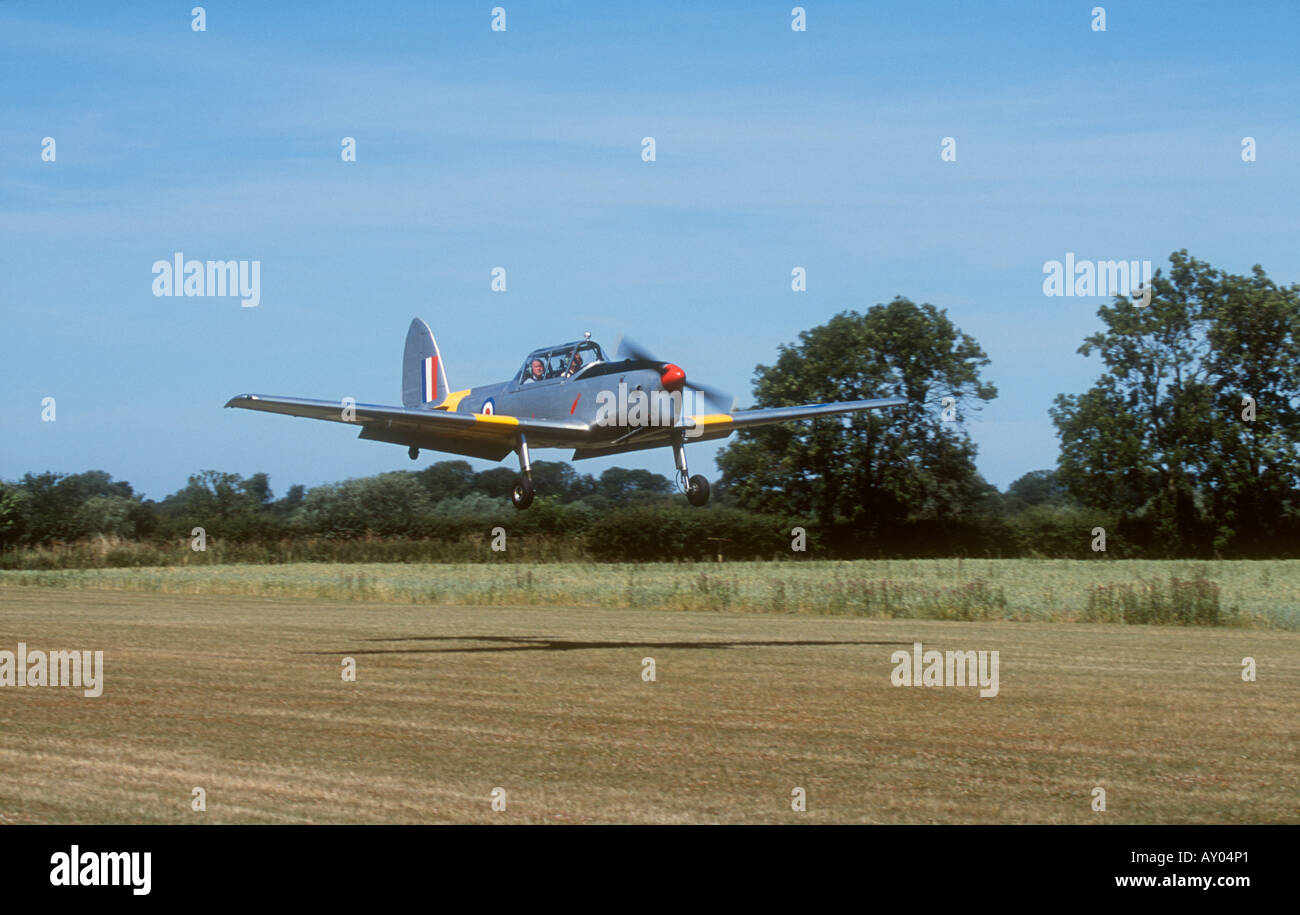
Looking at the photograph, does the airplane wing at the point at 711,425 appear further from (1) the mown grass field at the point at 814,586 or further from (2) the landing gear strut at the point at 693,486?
(1) the mown grass field at the point at 814,586

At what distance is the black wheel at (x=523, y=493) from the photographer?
27.0 metres

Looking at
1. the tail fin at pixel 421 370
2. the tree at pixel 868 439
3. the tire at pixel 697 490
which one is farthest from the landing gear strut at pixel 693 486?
the tree at pixel 868 439

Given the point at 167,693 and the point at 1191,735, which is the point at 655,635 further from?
the point at 1191,735

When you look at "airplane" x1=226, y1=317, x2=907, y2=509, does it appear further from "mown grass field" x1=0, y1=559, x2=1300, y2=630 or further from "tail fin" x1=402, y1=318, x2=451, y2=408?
"mown grass field" x1=0, y1=559, x2=1300, y2=630

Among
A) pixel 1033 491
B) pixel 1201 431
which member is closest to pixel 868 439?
pixel 1201 431

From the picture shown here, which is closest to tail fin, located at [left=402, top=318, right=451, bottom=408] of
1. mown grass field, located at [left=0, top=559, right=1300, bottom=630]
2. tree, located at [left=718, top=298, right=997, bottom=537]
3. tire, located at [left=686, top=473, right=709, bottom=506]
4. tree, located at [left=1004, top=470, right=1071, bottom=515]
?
tire, located at [left=686, top=473, right=709, bottom=506]

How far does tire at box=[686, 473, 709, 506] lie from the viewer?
1052 inches

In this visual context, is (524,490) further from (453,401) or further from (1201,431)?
(1201,431)

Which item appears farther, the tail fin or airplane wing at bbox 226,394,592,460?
the tail fin

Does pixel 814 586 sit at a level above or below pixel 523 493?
below

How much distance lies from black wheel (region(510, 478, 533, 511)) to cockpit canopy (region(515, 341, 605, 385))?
251 cm

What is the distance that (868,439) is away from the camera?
9350 cm

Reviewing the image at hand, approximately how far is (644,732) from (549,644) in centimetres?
1401

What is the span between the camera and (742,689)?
79.4ft
